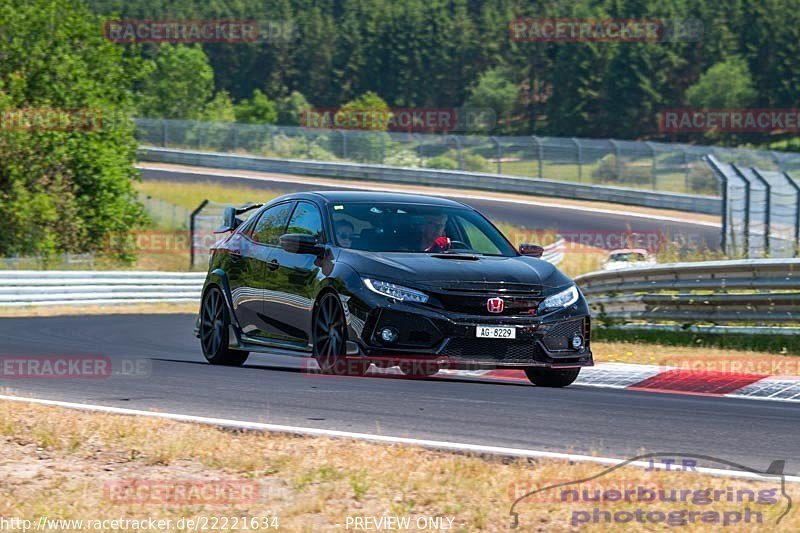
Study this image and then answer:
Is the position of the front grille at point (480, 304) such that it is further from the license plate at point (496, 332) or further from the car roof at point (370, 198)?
the car roof at point (370, 198)

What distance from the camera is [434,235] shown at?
1119 centimetres

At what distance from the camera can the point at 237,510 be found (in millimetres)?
5637

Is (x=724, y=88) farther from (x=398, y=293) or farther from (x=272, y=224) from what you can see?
(x=398, y=293)

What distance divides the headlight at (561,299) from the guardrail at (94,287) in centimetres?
2114

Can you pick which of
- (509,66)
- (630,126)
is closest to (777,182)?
(630,126)

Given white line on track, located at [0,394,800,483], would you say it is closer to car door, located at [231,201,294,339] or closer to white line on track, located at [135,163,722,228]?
car door, located at [231,201,294,339]

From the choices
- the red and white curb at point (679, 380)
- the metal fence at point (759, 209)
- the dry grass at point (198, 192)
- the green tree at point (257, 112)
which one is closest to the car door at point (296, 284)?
the red and white curb at point (679, 380)

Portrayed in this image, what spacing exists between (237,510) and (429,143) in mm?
54997

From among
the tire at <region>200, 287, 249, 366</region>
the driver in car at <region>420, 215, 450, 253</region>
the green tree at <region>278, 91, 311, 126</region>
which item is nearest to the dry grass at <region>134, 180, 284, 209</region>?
the tire at <region>200, 287, 249, 366</region>

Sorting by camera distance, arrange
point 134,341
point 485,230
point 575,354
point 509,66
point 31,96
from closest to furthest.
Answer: point 575,354 → point 485,230 → point 134,341 → point 31,96 → point 509,66

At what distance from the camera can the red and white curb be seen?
1077 centimetres

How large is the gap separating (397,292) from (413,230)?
3.98 feet

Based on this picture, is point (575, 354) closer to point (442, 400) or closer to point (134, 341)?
point (442, 400)

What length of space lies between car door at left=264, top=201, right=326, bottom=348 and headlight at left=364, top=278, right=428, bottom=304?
0.85m
